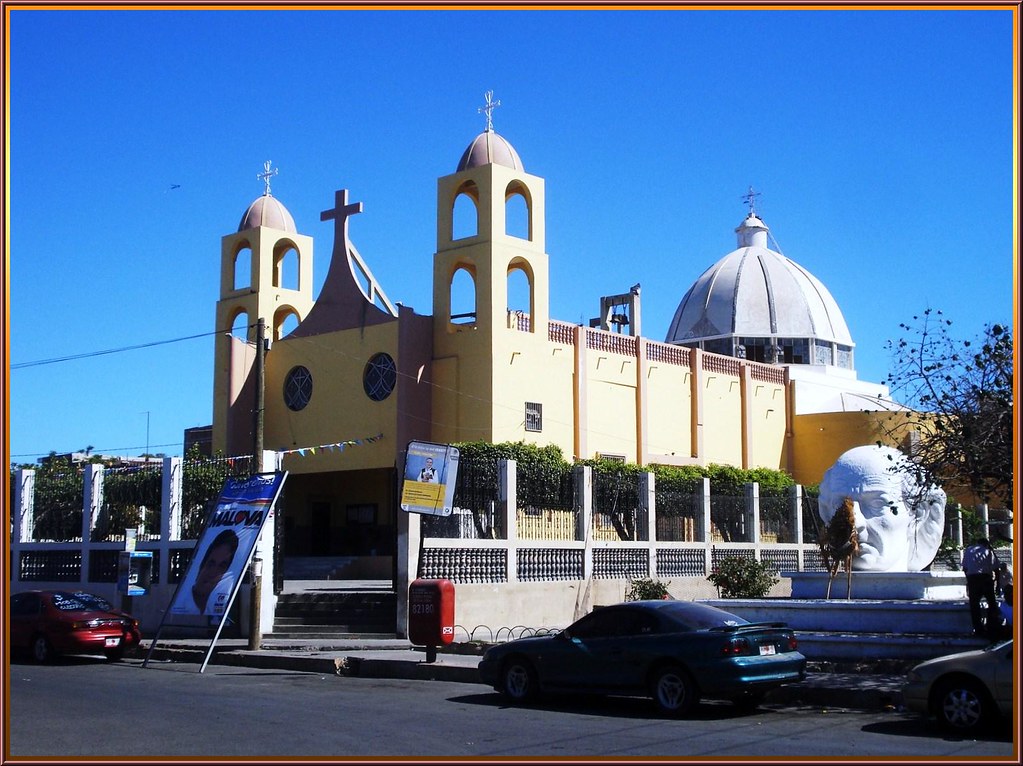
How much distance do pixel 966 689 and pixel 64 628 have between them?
14.5 meters

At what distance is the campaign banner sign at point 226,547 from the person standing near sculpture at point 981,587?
409 inches

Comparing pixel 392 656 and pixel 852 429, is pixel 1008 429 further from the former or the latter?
pixel 852 429

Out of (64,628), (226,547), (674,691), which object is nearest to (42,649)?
(64,628)

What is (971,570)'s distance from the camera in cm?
1642

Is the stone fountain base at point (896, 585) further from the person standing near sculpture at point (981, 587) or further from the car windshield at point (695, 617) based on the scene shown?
the car windshield at point (695, 617)

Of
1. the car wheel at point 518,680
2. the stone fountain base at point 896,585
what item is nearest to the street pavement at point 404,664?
the car wheel at point 518,680

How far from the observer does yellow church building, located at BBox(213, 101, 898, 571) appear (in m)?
33.9

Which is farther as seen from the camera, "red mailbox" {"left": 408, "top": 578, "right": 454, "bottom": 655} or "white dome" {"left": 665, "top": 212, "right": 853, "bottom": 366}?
"white dome" {"left": 665, "top": 212, "right": 853, "bottom": 366}

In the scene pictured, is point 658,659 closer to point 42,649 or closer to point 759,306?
point 42,649

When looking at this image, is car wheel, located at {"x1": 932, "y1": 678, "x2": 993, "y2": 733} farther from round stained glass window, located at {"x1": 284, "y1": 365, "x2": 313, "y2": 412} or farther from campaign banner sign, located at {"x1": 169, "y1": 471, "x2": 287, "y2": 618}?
round stained glass window, located at {"x1": 284, "y1": 365, "x2": 313, "y2": 412}

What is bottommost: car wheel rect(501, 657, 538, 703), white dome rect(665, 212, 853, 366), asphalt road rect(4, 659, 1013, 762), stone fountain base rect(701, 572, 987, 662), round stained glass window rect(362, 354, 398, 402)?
asphalt road rect(4, 659, 1013, 762)

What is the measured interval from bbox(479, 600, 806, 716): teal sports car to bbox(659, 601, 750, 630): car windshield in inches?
0.4

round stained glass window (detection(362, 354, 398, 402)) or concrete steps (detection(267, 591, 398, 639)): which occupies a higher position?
round stained glass window (detection(362, 354, 398, 402))

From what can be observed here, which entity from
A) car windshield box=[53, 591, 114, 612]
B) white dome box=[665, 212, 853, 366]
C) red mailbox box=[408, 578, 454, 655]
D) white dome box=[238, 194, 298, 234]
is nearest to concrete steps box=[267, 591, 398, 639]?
car windshield box=[53, 591, 114, 612]
